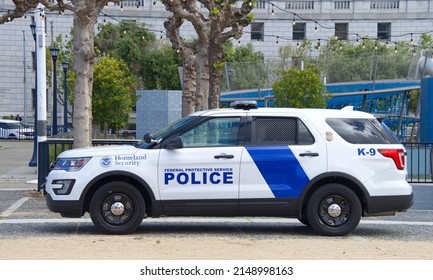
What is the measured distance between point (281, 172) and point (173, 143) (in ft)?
4.99

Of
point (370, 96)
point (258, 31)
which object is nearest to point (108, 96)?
point (370, 96)

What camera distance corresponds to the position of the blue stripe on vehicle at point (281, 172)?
11.0m

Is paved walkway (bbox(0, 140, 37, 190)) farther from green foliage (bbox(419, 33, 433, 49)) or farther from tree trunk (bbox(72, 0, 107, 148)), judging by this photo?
green foliage (bbox(419, 33, 433, 49))

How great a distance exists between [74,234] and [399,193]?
179 inches

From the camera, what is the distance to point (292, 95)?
103 ft

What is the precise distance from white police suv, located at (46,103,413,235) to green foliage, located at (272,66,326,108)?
64.0 ft

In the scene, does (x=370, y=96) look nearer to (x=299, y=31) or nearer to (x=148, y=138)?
(x=148, y=138)

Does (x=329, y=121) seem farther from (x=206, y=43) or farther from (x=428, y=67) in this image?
(x=428, y=67)

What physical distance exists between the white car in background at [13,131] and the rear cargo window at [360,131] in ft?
137

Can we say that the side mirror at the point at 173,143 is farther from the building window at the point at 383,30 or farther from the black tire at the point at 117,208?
the building window at the point at 383,30

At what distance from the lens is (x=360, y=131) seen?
37.4 ft

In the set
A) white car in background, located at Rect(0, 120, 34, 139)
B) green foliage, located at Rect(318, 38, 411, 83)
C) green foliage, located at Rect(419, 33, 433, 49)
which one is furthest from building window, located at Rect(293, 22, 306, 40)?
green foliage, located at Rect(318, 38, 411, 83)

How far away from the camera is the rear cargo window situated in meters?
11.3

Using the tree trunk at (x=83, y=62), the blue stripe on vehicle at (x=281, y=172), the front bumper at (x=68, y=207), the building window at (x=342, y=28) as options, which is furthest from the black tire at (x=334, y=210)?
the building window at (x=342, y=28)
